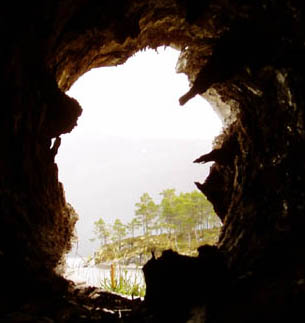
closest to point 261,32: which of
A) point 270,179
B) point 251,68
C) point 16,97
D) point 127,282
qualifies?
point 251,68

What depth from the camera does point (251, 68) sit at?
13.0 ft

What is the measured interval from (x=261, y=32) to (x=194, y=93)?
4.08ft

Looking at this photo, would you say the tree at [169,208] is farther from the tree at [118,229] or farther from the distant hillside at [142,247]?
the tree at [118,229]

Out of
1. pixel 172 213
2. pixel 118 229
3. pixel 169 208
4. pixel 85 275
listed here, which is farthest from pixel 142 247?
pixel 85 275

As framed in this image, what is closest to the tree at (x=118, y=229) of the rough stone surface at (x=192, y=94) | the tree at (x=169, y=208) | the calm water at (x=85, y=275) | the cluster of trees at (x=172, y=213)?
the cluster of trees at (x=172, y=213)

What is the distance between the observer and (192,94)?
168 inches

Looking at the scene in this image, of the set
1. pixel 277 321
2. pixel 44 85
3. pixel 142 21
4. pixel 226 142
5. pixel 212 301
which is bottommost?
pixel 212 301

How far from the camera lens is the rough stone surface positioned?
8.68ft

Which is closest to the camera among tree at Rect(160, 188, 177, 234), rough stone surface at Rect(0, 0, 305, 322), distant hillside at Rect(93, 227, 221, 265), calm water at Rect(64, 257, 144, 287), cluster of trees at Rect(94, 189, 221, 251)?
rough stone surface at Rect(0, 0, 305, 322)

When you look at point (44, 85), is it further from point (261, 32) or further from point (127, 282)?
point (127, 282)

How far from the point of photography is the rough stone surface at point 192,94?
2645 millimetres

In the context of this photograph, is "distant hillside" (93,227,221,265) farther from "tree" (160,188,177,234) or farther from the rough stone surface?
the rough stone surface

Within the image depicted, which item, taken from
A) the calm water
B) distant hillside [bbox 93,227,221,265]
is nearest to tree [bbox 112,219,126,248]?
distant hillside [bbox 93,227,221,265]

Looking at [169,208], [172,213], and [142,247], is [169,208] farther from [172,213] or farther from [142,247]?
[142,247]
